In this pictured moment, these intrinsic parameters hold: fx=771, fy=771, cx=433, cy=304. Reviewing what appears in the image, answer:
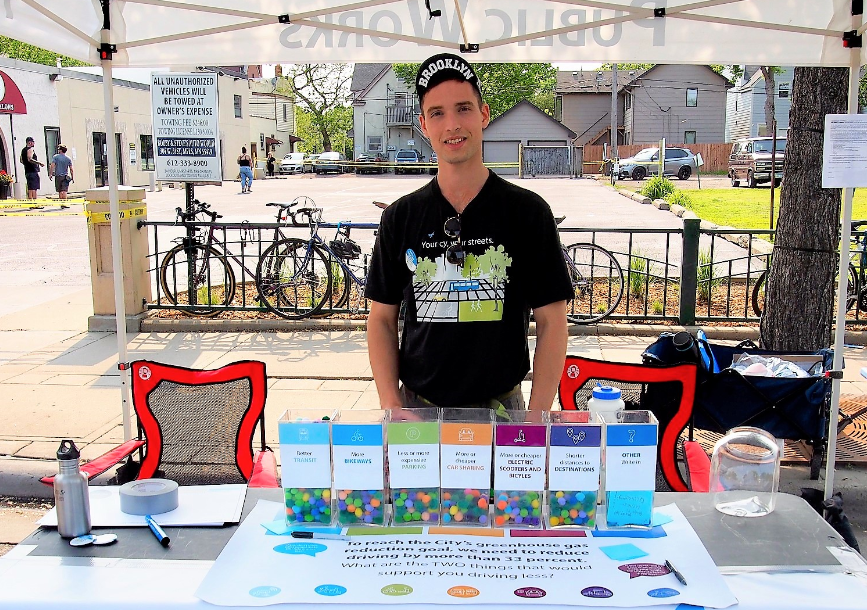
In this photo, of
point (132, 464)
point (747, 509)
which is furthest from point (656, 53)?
point (132, 464)

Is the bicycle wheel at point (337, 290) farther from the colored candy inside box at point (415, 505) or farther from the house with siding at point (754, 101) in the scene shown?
the house with siding at point (754, 101)

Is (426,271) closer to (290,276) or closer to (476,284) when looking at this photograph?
(476,284)

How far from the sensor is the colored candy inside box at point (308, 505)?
85.0 inches

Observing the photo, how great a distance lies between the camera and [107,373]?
684 centimetres

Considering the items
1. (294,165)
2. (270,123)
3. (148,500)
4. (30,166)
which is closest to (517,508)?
(148,500)

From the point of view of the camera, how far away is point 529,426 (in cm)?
207

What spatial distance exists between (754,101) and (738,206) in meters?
35.8

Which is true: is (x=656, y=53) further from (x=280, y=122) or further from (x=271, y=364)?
(x=280, y=122)

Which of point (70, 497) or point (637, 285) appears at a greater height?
point (70, 497)

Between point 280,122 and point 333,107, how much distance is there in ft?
20.8

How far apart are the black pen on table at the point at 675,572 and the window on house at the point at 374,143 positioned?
65.0 m

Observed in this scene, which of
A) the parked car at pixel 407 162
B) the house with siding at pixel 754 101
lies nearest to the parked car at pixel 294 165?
the parked car at pixel 407 162

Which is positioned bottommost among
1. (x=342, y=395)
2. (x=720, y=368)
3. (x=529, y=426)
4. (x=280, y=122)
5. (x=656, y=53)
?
(x=342, y=395)

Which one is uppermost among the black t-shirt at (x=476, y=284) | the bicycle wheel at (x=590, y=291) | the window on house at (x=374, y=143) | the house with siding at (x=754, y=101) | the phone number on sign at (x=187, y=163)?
the house with siding at (x=754, y=101)
